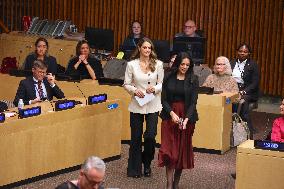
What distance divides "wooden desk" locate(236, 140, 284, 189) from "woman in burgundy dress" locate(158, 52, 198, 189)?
107 centimetres

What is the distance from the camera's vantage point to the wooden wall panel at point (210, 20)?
16.2 meters

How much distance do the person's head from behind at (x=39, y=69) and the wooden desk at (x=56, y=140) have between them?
75cm

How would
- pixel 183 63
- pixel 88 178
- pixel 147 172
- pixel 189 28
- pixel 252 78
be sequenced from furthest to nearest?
pixel 189 28
pixel 252 78
pixel 147 172
pixel 183 63
pixel 88 178

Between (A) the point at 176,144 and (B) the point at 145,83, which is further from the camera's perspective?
(B) the point at 145,83

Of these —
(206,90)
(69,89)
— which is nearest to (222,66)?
(206,90)

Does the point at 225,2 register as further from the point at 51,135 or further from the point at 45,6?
the point at 51,135

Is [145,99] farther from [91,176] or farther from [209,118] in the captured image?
[91,176]

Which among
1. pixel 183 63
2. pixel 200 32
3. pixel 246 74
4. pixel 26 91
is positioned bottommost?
pixel 26 91

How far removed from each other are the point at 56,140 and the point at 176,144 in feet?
4.79

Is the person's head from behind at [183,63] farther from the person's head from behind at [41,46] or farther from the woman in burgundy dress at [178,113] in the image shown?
the person's head from behind at [41,46]

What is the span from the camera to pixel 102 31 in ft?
49.9

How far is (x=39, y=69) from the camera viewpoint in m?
11.0

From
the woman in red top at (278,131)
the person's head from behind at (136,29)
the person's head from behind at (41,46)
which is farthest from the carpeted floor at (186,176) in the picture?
the person's head from behind at (136,29)

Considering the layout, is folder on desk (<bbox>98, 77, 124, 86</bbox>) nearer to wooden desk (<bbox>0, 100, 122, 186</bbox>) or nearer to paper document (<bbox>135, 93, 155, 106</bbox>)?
wooden desk (<bbox>0, 100, 122, 186</bbox>)
